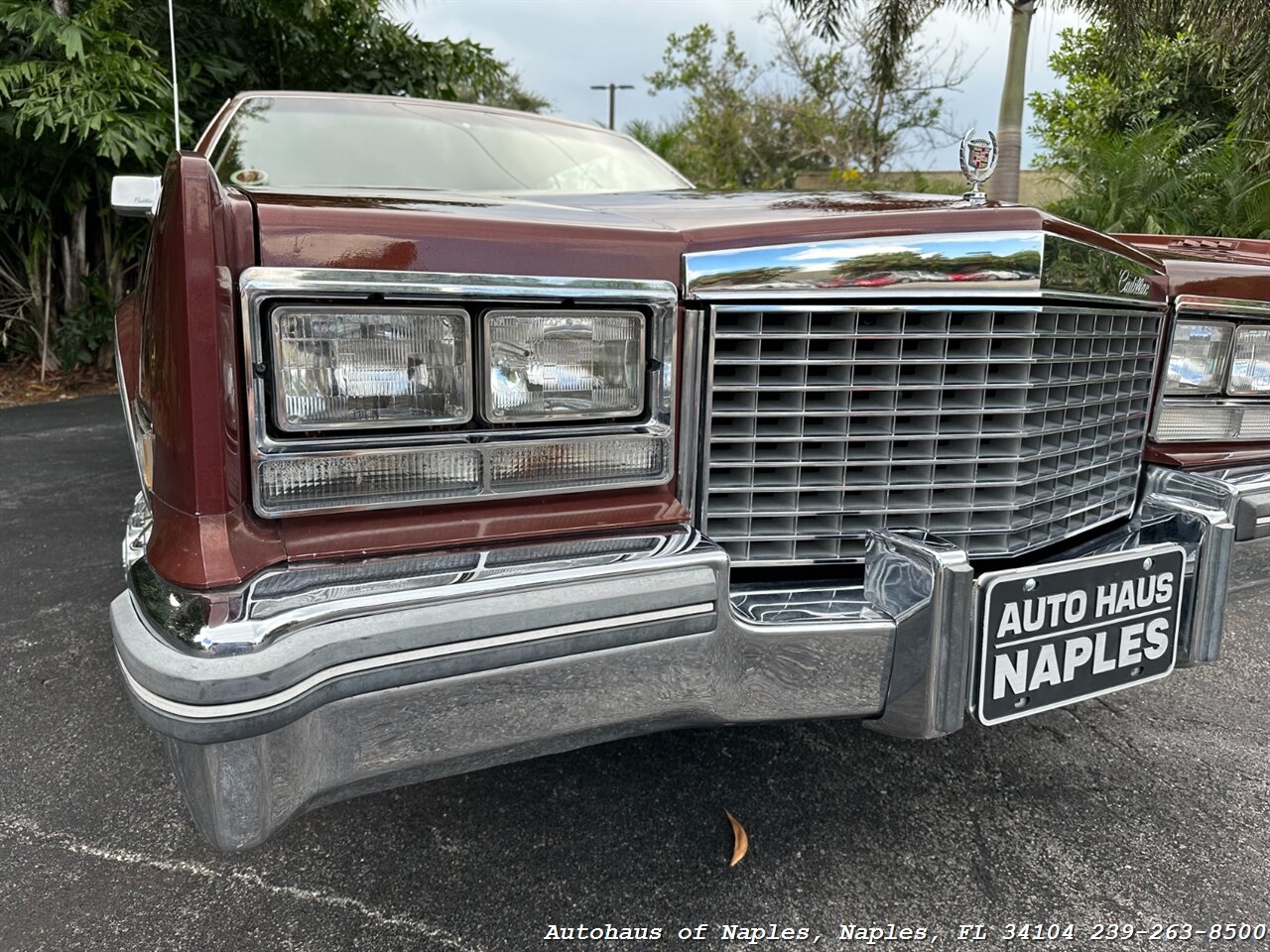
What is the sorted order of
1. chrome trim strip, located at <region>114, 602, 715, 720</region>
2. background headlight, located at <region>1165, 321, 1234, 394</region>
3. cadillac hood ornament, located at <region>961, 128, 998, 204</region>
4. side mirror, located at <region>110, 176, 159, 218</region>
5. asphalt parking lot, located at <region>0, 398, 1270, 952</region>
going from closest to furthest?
1. chrome trim strip, located at <region>114, 602, 715, 720</region>
2. asphalt parking lot, located at <region>0, 398, 1270, 952</region>
3. cadillac hood ornament, located at <region>961, 128, 998, 204</region>
4. background headlight, located at <region>1165, 321, 1234, 394</region>
5. side mirror, located at <region>110, 176, 159, 218</region>

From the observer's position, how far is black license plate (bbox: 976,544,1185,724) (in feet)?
4.81

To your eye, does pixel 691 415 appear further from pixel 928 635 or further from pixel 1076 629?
pixel 1076 629

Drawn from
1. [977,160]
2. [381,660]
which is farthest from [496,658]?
Answer: [977,160]

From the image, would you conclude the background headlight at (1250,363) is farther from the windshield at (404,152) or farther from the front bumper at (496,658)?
the windshield at (404,152)

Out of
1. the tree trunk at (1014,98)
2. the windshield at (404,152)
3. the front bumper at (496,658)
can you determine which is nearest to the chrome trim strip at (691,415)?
the front bumper at (496,658)

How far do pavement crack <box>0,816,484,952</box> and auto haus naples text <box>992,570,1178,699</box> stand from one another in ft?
3.40

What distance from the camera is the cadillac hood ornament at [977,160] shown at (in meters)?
1.89

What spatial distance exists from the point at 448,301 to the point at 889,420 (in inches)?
32.1

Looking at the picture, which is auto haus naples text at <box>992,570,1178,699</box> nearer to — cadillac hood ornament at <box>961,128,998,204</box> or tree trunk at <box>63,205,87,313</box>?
cadillac hood ornament at <box>961,128,998,204</box>

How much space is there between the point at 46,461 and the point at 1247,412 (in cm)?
571

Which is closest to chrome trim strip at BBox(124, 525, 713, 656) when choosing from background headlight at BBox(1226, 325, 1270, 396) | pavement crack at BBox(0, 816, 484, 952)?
pavement crack at BBox(0, 816, 484, 952)

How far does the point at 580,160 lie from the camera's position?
288 centimetres

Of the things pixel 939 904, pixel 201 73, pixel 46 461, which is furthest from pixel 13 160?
pixel 939 904

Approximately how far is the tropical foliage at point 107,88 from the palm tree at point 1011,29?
13.0 ft
